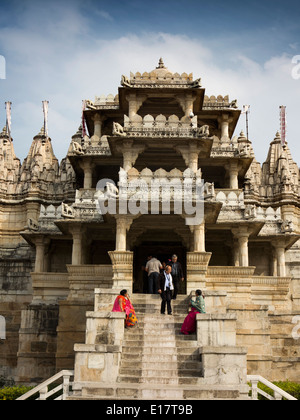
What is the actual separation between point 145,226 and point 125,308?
303 inches

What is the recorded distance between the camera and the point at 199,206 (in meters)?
22.2

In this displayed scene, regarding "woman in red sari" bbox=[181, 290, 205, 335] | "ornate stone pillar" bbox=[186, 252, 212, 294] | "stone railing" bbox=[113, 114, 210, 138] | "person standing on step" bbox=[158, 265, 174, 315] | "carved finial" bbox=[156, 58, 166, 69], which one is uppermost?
"carved finial" bbox=[156, 58, 166, 69]

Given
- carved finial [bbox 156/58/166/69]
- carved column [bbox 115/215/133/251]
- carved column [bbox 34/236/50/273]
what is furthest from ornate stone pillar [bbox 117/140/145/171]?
carved finial [bbox 156/58/166/69]

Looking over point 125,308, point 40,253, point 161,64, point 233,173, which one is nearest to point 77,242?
point 40,253

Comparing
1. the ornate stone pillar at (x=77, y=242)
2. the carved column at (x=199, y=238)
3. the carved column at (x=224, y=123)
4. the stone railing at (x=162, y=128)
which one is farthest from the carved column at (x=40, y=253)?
the carved column at (x=224, y=123)

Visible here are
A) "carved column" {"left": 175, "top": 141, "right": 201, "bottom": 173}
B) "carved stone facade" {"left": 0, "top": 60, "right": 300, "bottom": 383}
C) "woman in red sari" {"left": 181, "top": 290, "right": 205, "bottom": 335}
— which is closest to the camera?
"woman in red sari" {"left": 181, "top": 290, "right": 205, "bottom": 335}

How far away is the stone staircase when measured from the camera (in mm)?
13562

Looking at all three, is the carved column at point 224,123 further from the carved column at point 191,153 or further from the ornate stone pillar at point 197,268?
the ornate stone pillar at point 197,268

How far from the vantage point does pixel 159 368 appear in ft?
49.6

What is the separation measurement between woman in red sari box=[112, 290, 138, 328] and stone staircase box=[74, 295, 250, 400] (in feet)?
0.82

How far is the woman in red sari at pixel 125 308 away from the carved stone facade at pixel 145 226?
163 cm

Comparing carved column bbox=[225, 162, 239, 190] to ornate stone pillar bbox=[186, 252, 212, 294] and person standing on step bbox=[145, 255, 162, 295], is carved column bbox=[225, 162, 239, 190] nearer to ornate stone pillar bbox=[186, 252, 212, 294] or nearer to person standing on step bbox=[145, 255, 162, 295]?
ornate stone pillar bbox=[186, 252, 212, 294]

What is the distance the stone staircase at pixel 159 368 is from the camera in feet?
44.5
